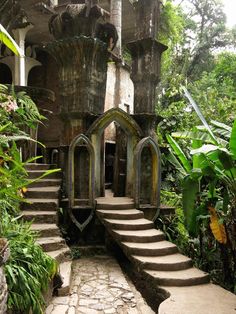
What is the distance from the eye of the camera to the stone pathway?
453cm

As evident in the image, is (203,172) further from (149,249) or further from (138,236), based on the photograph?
(138,236)

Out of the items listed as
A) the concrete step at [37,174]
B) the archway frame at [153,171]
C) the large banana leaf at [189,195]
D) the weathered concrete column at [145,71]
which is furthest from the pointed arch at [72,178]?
the large banana leaf at [189,195]

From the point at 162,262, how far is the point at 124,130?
3882 millimetres

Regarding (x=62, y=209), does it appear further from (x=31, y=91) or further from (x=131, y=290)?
(x=31, y=91)

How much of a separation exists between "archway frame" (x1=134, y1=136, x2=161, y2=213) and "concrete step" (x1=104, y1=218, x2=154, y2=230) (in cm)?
83

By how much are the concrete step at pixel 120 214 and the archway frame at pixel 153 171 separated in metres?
0.43

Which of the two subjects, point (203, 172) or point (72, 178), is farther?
point (72, 178)

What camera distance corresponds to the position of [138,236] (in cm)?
620

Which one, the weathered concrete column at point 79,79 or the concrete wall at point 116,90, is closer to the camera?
the weathered concrete column at point 79,79

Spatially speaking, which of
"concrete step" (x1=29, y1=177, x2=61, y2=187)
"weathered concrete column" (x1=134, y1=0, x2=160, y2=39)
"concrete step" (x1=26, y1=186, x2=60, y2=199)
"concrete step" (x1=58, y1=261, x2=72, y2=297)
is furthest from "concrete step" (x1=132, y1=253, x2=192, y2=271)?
"weathered concrete column" (x1=134, y1=0, x2=160, y2=39)

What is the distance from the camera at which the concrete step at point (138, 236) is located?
618cm

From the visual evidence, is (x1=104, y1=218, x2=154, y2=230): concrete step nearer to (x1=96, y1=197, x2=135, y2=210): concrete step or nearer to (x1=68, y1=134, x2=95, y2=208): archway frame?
(x1=96, y1=197, x2=135, y2=210): concrete step

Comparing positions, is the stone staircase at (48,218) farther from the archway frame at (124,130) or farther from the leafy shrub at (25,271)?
the archway frame at (124,130)

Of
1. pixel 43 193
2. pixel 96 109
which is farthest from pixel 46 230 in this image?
pixel 96 109
